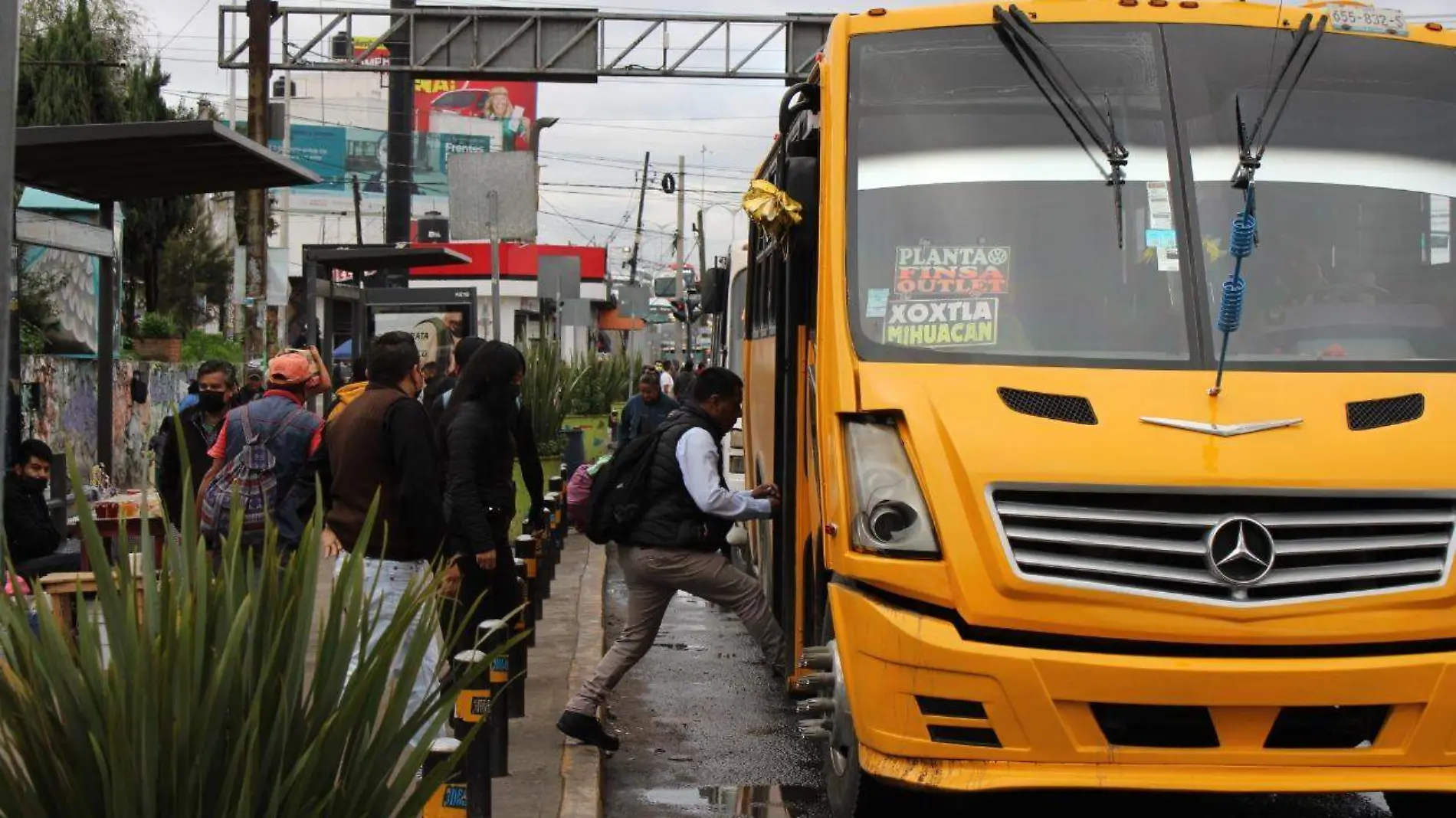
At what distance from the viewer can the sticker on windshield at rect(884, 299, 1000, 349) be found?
19.3 feet

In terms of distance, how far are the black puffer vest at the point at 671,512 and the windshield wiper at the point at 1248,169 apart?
8.73 ft

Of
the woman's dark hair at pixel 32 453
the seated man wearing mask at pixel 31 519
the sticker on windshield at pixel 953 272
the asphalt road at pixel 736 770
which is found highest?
the sticker on windshield at pixel 953 272

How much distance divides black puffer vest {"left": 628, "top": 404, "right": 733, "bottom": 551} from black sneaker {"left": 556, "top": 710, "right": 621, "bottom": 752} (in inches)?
30.7

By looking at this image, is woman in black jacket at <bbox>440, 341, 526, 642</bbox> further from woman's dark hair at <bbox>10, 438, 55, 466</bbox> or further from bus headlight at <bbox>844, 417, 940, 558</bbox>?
bus headlight at <bbox>844, 417, 940, 558</bbox>

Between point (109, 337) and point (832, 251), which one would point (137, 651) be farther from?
point (109, 337)

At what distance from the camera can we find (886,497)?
5.42 m

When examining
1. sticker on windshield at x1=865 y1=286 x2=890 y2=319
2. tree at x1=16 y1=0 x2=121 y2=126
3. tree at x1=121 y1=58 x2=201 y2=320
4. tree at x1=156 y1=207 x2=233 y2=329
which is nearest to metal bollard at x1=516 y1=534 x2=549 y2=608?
sticker on windshield at x1=865 y1=286 x2=890 y2=319

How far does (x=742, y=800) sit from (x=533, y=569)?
3062 millimetres

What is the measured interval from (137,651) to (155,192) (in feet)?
28.4

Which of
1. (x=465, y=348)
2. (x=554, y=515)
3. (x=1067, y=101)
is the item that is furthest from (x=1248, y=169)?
(x=554, y=515)

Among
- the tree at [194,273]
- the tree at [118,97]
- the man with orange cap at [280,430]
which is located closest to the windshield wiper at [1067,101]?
the man with orange cap at [280,430]

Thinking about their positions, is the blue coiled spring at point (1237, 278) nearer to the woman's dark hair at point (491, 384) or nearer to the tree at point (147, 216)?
the woman's dark hair at point (491, 384)

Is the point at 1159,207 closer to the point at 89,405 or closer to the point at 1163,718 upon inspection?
the point at 1163,718

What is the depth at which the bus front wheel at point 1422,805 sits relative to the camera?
6.25 m
